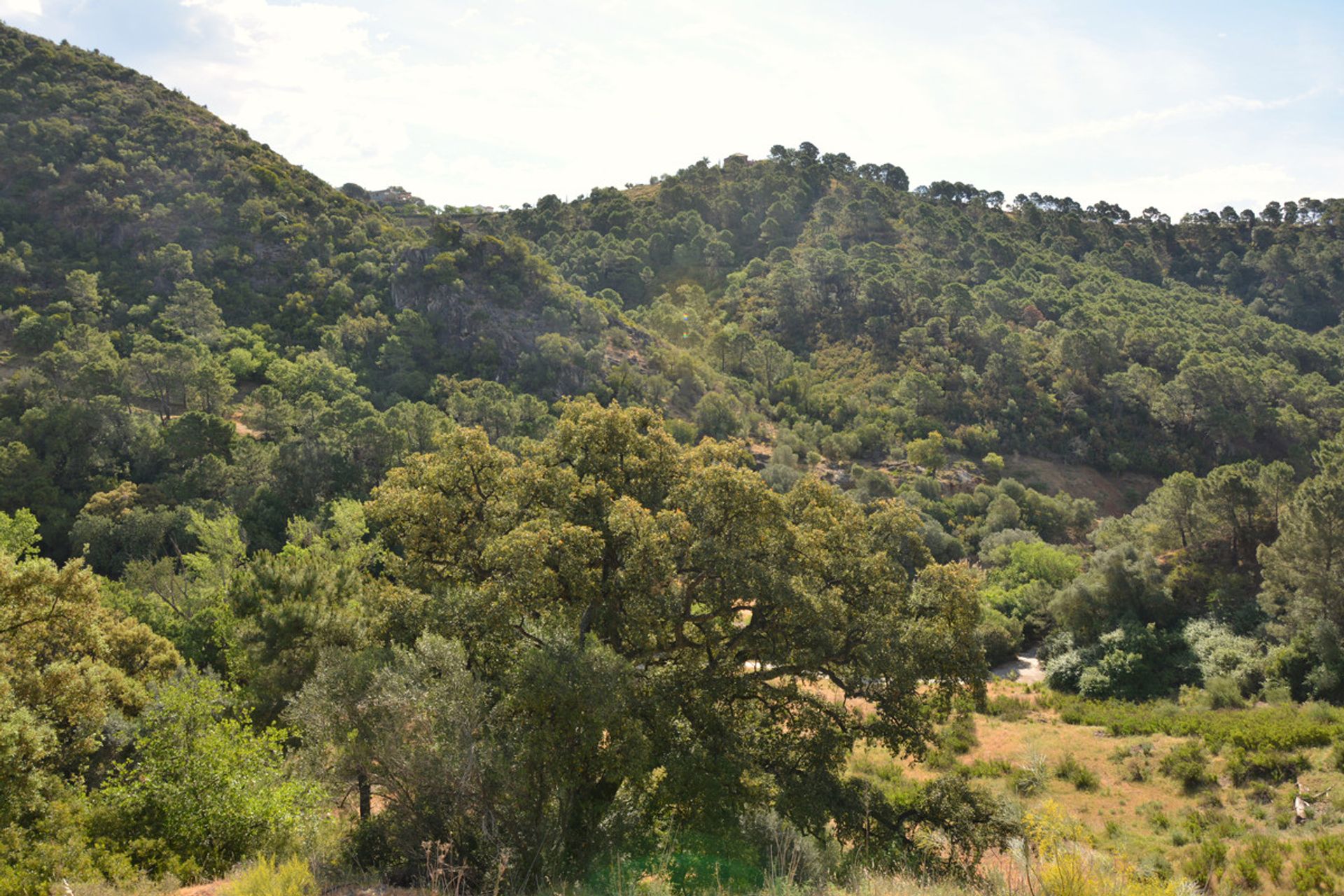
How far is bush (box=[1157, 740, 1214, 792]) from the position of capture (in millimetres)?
18734

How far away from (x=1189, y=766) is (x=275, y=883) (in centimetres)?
2197

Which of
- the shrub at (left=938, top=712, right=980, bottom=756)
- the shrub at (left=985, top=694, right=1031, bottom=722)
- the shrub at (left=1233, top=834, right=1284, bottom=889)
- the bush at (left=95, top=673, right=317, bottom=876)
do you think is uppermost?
the bush at (left=95, top=673, right=317, bottom=876)

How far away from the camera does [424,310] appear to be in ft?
203

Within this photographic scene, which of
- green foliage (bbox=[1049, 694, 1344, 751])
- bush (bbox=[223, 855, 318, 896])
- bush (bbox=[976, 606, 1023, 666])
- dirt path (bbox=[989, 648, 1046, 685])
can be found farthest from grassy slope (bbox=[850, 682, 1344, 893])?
bush (bbox=[223, 855, 318, 896])

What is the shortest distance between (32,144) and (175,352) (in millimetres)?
36913

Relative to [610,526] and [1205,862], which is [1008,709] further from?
[610,526]

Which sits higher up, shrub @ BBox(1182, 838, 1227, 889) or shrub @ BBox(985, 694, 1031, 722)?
shrub @ BBox(1182, 838, 1227, 889)

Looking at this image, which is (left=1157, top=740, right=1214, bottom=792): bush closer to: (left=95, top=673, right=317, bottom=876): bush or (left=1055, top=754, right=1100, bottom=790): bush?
(left=1055, top=754, right=1100, bottom=790): bush

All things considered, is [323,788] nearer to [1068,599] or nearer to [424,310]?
[1068,599]

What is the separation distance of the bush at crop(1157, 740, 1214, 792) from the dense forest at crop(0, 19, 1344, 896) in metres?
0.22

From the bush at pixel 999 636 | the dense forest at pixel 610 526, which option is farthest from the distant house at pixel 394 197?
the bush at pixel 999 636

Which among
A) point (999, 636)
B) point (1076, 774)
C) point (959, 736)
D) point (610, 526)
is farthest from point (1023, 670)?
point (610, 526)

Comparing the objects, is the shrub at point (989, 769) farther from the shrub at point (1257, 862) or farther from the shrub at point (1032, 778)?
the shrub at point (1257, 862)

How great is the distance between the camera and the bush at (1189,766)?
1873 cm
